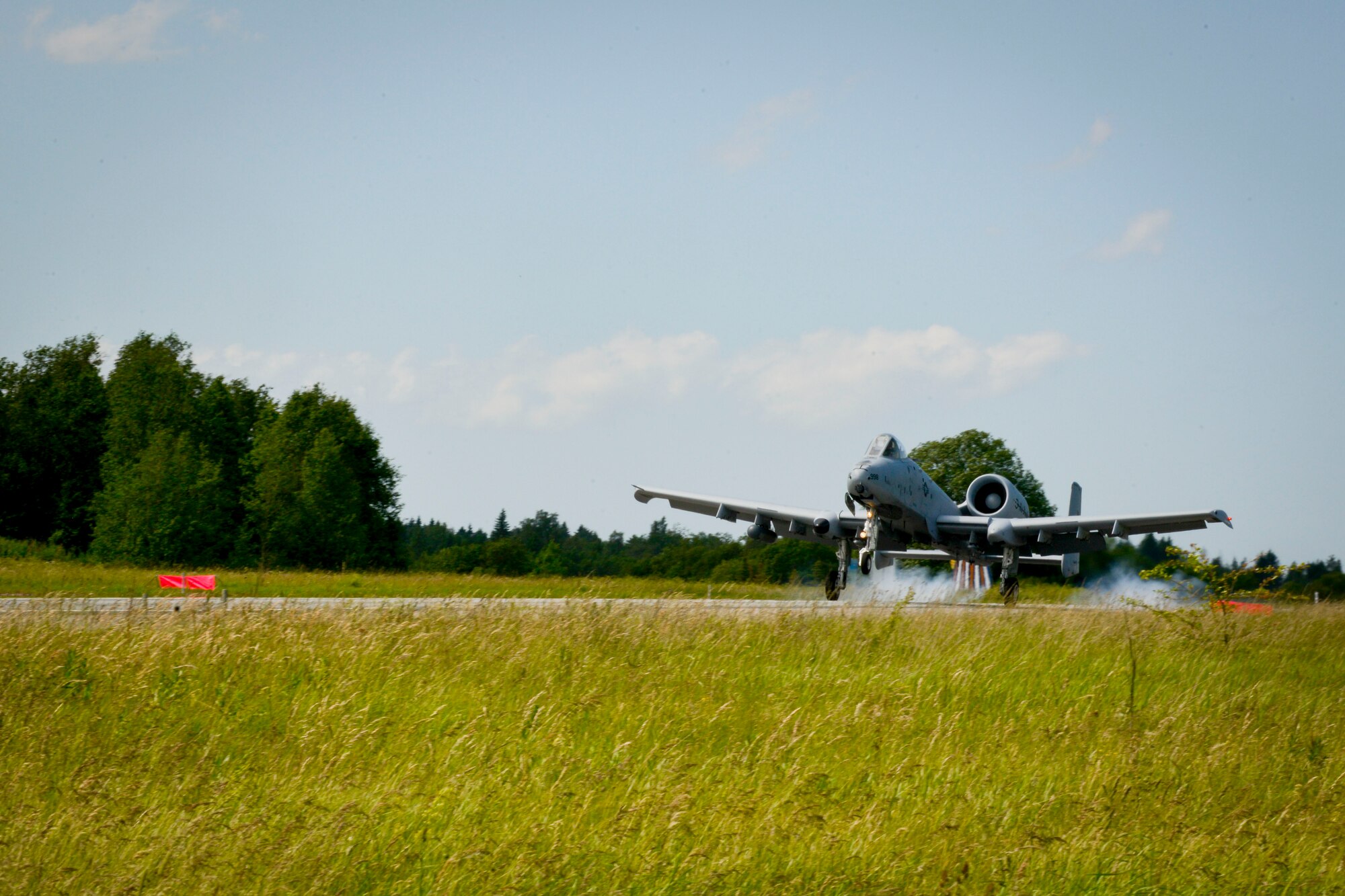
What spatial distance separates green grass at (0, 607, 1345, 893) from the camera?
14.0 feet

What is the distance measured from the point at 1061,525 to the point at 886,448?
6.59 m

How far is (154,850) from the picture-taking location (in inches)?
156

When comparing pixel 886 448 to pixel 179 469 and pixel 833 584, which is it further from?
pixel 179 469

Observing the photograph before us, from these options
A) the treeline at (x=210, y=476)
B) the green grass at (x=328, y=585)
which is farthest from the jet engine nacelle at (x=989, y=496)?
the treeline at (x=210, y=476)

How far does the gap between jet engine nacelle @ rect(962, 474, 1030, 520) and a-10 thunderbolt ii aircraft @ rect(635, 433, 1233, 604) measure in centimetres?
6

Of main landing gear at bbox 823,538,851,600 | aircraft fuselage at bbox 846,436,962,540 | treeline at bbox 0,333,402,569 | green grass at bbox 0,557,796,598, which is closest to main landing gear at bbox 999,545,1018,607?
aircraft fuselage at bbox 846,436,962,540

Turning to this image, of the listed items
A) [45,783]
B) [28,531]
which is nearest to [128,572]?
[45,783]

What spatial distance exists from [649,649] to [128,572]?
2208 centimetres

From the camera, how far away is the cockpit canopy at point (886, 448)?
25.8 meters

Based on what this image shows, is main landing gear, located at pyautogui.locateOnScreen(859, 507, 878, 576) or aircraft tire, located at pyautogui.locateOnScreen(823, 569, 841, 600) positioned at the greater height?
main landing gear, located at pyautogui.locateOnScreen(859, 507, 878, 576)

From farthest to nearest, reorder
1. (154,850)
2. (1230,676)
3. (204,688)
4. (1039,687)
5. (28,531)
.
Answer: (28,531), (1230,676), (1039,687), (204,688), (154,850)

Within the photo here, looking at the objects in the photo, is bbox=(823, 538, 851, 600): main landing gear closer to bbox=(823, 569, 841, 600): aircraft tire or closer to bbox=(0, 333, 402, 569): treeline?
bbox=(823, 569, 841, 600): aircraft tire

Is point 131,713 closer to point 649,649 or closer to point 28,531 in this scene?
point 649,649

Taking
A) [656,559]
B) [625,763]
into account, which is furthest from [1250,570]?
[656,559]
